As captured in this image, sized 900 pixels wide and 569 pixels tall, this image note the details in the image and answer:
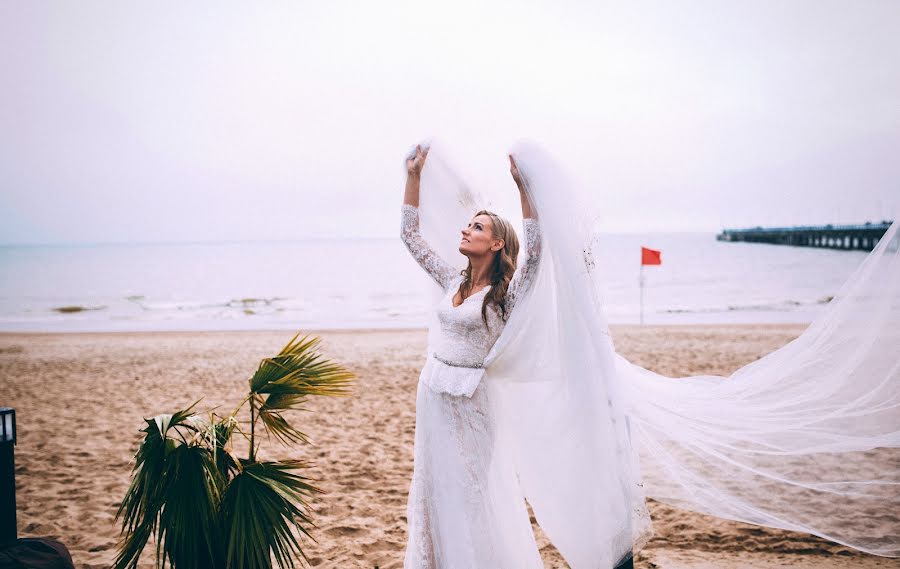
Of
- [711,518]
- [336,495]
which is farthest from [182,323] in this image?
[711,518]

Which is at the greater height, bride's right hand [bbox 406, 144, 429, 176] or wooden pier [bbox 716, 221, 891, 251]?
wooden pier [bbox 716, 221, 891, 251]

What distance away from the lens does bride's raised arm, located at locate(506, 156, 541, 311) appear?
2.76 m

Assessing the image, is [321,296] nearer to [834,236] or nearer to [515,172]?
[515,172]

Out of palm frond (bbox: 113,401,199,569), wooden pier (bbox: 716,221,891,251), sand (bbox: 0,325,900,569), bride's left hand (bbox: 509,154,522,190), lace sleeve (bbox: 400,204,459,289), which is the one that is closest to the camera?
palm frond (bbox: 113,401,199,569)

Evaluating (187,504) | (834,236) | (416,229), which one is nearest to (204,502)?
(187,504)

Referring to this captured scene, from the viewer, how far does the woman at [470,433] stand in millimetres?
2814

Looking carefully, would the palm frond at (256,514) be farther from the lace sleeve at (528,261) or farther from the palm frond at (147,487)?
the lace sleeve at (528,261)

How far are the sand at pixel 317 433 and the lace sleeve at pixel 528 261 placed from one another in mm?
2113

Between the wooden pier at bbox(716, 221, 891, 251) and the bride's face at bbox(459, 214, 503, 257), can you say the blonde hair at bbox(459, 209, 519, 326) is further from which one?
the wooden pier at bbox(716, 221, 891, 251)

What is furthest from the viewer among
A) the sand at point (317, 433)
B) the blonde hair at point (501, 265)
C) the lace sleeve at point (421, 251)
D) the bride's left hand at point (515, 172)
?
the sand at point (317, 433)

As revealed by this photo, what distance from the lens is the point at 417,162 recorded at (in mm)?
3328

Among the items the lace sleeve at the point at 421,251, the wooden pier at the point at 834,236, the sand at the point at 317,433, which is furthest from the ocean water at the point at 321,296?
the lace sleeve at the point at 421,251

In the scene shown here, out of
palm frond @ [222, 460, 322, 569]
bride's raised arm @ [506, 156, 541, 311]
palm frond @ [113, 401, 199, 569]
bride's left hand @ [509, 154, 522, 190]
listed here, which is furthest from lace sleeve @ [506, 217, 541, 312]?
palm frond @ [113, 401, 199, 569]

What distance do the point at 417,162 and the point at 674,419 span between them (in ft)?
6.34
